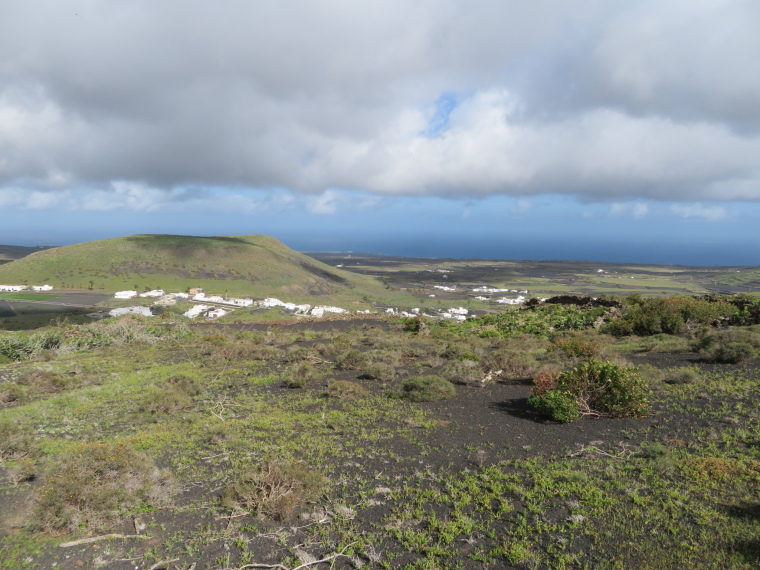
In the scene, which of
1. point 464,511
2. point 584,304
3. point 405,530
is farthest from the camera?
point 584,304

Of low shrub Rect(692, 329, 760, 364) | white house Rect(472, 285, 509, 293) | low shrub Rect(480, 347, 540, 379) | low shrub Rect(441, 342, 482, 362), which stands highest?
low shrub Rect(692, 329, 760, 364)

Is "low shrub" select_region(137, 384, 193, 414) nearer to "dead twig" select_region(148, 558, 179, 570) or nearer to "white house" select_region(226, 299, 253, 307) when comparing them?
"dead twig" select_region(148, 558, 179, 570)

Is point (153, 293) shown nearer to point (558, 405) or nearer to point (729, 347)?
point (558, 405)

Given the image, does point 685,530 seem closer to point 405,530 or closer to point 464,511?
point 464,511

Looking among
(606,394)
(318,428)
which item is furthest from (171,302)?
(606,394)

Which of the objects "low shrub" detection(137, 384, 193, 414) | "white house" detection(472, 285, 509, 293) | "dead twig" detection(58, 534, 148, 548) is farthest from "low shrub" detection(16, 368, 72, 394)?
"white house" detection(472, 285, 509, 293)

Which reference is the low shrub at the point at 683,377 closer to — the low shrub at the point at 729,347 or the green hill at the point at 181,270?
the low shrub at the point at 729,347
